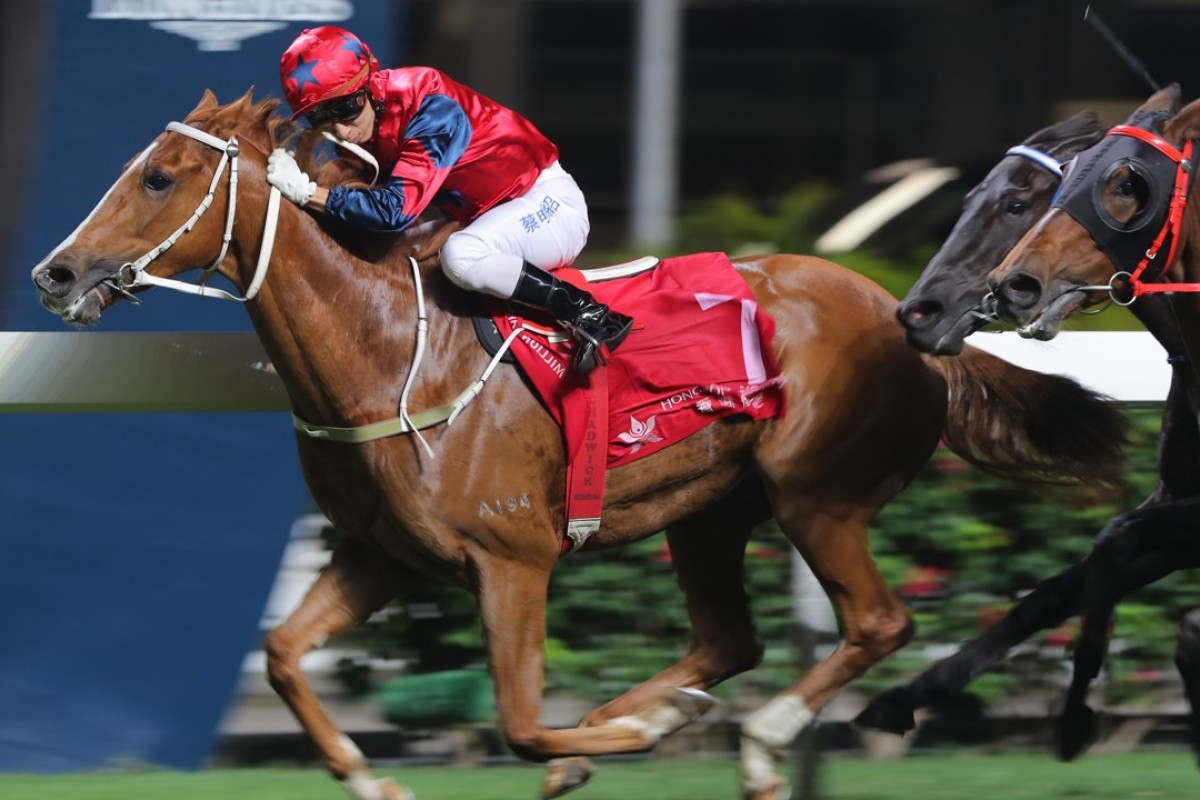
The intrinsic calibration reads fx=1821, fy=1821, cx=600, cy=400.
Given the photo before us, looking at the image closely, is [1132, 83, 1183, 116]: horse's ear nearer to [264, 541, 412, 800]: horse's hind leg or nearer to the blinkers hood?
the blinkers hood

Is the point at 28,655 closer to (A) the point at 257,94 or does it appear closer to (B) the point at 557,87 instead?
(A) the point at 257,94

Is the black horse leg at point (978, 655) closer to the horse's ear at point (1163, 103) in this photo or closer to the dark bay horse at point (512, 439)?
the dark bay horse at point (512, 439)

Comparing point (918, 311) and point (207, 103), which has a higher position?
point (207, 103)

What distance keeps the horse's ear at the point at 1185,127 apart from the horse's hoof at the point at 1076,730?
58.1 inches

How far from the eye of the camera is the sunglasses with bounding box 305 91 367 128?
4484mm

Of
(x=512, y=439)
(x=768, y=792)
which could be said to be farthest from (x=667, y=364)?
(x=768, y=792)

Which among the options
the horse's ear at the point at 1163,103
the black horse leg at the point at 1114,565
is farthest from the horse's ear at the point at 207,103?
the black horse leg at the point at 1114,565

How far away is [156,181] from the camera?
14.2ft

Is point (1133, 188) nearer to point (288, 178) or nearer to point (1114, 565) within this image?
point (1114, 565)

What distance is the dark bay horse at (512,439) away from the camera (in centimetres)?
440

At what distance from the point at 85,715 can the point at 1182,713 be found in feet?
11.6

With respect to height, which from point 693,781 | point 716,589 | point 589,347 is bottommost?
point 693,781

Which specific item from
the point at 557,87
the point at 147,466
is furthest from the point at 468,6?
the point at 147,466

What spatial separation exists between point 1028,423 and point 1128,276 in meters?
0.73
